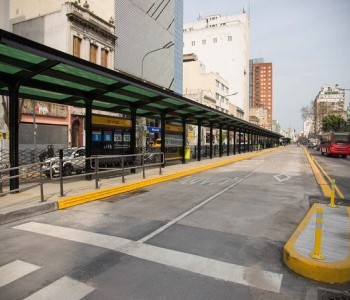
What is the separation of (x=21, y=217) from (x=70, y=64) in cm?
455

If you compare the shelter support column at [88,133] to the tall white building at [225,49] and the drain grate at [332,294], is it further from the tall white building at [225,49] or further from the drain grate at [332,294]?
the tall white building at [225,49]

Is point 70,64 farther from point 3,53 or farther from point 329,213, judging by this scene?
point 329,213

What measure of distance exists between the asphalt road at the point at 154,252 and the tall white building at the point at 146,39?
28.5 metres

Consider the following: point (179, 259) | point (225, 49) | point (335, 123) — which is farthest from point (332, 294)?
point (225, 49)

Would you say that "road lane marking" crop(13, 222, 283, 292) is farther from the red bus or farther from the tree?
the tree

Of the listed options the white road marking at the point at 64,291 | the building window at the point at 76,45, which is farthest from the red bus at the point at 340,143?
the white road marking at the point at 64,291

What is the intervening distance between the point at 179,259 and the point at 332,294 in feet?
7.51

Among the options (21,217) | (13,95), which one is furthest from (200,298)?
(13,95)

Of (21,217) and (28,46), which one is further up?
(28,46)

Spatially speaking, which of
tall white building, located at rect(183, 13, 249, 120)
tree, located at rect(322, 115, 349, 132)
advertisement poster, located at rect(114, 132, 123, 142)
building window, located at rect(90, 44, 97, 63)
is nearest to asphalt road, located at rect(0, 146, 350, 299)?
advertisement poster, located at rect(114, 132, 123, 142)

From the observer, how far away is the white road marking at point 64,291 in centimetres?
408

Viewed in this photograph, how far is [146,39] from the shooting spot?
51.2 metres

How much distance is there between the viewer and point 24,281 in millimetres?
4492

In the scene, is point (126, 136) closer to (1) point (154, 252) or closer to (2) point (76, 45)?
(1) point (154, 252)
